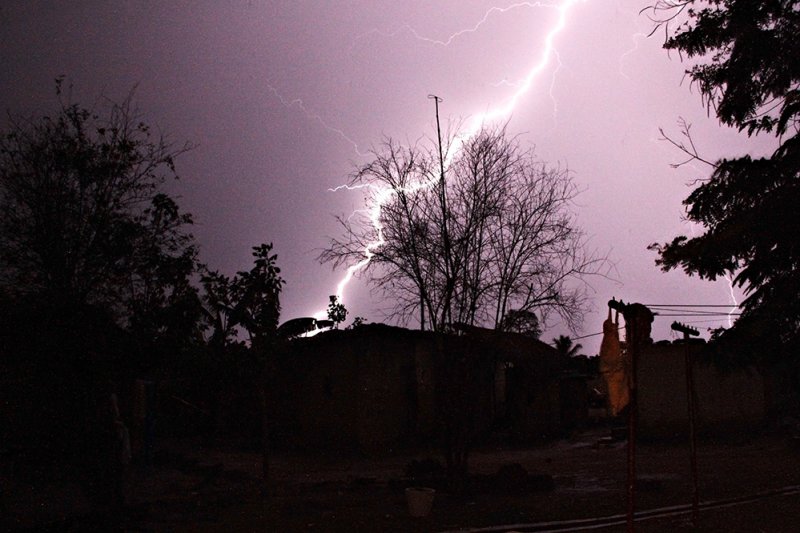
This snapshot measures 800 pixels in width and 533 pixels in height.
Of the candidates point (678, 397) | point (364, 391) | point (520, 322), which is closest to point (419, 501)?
point (520, 322)

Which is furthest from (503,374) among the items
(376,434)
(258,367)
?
(258,367)

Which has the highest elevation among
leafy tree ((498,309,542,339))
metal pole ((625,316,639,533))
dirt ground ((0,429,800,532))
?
leafy tree ((498,309,542,339))

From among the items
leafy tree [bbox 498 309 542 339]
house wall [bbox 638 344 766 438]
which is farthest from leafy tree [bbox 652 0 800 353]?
house wall [bbox 638 344 766 438]

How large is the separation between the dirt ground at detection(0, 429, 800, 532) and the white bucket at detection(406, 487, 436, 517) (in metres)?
0.15

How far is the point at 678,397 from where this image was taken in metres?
27.0

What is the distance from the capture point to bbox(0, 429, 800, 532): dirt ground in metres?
10.3

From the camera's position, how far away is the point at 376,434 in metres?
22.8

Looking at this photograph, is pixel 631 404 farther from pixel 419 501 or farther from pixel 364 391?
pixel 364 391

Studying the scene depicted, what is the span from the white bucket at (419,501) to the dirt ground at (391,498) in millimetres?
148

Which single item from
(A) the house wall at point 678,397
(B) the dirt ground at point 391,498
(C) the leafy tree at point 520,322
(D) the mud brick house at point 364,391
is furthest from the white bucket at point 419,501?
(A) the house wall at point 678,397

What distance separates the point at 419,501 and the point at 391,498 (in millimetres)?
2218

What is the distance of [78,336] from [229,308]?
3.43 meters

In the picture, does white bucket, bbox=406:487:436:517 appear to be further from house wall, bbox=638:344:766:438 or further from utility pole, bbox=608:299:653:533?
house wall, bbox=638:344:766:438

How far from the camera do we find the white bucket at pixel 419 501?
10.9 m
